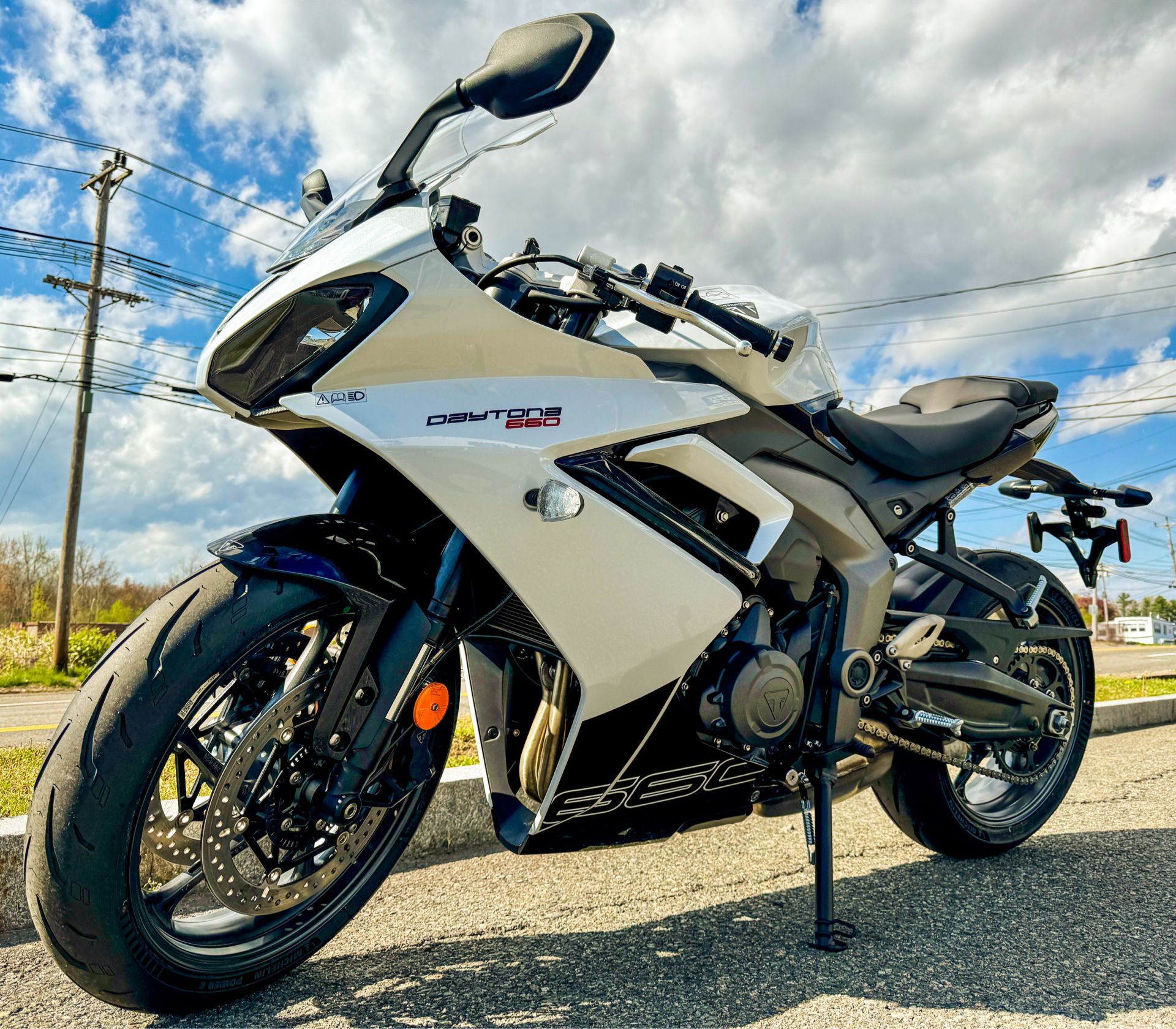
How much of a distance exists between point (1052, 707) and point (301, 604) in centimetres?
244

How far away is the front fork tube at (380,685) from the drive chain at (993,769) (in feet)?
4.05

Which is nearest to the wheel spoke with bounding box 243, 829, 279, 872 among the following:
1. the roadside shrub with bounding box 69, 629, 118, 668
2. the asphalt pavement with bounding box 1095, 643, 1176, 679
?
the asphalt pavement with bounding box 1095, 643, 1176, 679

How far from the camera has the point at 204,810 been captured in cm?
177

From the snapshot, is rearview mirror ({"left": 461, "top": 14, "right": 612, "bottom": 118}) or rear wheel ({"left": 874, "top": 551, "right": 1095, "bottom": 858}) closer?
rearview mirror ({"left": 461, "top": 14, "right": 612, "bottom": 118})

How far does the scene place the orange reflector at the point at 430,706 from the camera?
1.86 meters

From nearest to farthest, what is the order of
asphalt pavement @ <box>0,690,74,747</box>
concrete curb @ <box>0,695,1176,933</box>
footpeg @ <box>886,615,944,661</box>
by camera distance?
concrete curb @ <box>0,695,1176,933</box>
footpeg @ <box>886,615,944,661</box>
asphalt pavement @ <box>0,690,74,747</box>

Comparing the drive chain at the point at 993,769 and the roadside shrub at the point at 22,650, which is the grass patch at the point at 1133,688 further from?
the roadside shrub at the point at 22,650

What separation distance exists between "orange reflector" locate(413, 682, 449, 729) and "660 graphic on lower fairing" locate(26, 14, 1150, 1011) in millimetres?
11

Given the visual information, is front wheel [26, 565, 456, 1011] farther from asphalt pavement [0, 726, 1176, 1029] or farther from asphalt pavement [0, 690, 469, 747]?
asphalt pavement [0, 690, 469, 747]

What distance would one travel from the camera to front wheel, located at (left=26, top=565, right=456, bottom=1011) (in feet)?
4.99

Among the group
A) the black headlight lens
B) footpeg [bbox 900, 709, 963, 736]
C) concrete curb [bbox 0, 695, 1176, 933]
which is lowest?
concrete curb [bbox 0, 695, 1176, 933]

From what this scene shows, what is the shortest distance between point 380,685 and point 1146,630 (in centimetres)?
6500

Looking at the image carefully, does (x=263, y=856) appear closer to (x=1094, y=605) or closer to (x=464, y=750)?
(x=464, y=750)

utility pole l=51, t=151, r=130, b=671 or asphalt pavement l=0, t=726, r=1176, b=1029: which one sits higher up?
utility pole l=51, t=151, r=130, b=671
